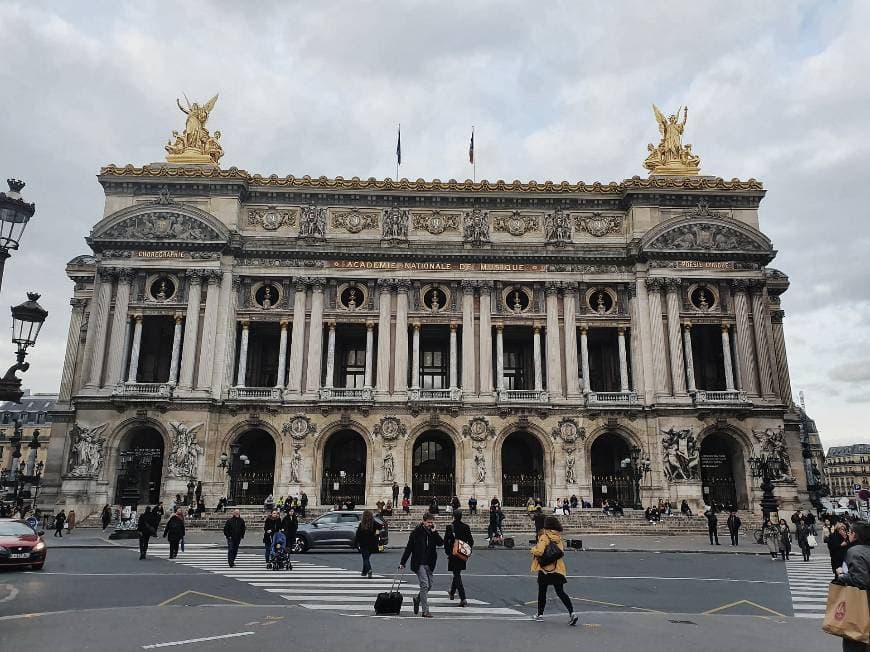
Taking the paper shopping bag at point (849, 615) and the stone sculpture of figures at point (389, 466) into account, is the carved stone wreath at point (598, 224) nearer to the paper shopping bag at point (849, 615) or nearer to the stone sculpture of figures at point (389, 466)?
the stone sculpture of figures at point (389, 466)

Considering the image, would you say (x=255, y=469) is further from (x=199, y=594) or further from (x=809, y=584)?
(x=809, y=584)

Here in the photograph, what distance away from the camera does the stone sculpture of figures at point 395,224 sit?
4919 centimetres

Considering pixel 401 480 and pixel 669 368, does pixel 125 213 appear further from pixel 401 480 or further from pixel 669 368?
pixel 669 368

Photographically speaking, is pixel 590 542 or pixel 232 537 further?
pixel 590 542

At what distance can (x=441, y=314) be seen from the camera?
48250mm

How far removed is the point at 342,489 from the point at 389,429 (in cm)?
559

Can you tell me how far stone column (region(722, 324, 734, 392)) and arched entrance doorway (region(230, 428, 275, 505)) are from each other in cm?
3112

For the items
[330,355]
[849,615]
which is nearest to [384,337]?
[330,355]

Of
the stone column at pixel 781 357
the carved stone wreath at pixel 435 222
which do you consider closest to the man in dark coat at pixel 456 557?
the carved stone wreath at pixel 435 222

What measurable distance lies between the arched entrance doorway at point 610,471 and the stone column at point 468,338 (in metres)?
8.96

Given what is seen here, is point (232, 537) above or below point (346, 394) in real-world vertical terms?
below

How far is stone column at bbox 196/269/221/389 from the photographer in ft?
149

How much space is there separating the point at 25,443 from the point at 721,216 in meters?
94.5

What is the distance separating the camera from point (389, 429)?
45.3 m
